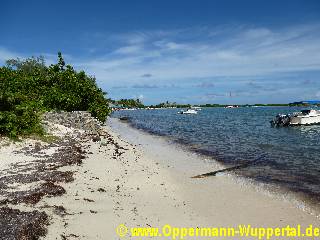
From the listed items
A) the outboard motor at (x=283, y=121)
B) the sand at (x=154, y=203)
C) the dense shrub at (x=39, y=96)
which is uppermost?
the dense shrub at (x=39, y=96)

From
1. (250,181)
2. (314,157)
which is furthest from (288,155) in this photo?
(250,181)

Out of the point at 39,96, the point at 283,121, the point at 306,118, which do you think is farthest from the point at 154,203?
the point at 306,118

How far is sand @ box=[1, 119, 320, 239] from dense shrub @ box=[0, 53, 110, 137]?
3.93m

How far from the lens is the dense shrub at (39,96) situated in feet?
66.5

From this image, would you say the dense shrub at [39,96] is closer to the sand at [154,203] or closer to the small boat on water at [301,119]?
Result: the sand at [154,203]

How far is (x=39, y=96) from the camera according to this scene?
33.5 meters

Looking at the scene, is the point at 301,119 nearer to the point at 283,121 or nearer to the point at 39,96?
the point at 283,121

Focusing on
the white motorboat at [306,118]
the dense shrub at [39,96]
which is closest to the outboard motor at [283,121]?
the white motorboat at [306,118]

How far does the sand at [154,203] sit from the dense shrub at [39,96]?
3.93m

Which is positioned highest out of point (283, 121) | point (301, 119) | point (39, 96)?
point (39, 96)

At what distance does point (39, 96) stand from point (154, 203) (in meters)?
26.3

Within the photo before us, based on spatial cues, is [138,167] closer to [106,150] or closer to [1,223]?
[106,150]

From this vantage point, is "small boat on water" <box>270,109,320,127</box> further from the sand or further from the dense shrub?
the sand

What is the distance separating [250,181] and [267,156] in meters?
8.23
